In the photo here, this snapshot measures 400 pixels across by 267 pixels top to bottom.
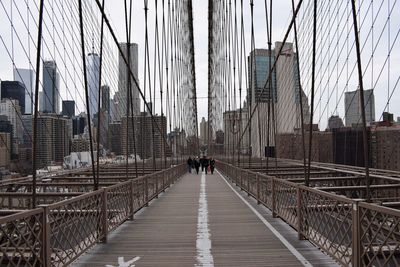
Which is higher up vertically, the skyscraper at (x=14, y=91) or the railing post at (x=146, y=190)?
the skyscraper at (x=14, y=91)

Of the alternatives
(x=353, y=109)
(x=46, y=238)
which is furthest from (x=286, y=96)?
(x=46, y=238)

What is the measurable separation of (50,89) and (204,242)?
11.3m

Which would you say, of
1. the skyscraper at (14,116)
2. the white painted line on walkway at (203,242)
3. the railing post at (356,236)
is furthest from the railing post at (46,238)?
the skyscraper at (14,116)

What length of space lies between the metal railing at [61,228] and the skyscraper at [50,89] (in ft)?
25.5

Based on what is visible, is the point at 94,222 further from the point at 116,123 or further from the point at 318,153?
the point at 116,123

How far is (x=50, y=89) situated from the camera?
1683 centimetres

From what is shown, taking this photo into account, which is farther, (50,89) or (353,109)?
(353,109)

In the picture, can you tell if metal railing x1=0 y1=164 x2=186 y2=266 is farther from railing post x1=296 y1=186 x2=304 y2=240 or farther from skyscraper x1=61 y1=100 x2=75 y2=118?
skyscraper x1=61 y1=100 x2=75 y2=118

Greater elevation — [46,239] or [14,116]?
[14,116]

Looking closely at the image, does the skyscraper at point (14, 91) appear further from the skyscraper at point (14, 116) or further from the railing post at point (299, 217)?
the railing post at point (299, 217)

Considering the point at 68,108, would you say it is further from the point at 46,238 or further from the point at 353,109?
the point at 46,238

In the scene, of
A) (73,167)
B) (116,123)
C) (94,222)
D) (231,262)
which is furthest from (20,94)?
(116,123)

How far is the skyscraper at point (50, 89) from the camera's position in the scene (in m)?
16.1

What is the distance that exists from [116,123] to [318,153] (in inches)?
461
